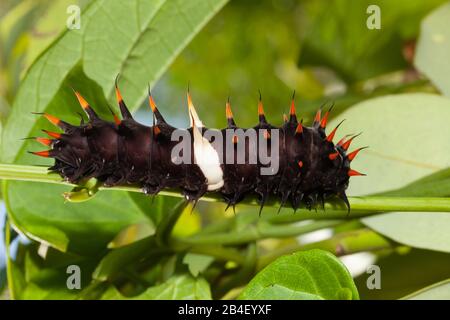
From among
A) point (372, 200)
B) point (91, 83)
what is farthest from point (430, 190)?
point (91, 83)

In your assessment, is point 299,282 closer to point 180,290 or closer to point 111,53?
point 180,290

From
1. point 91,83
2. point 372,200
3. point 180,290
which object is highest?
point 91,83

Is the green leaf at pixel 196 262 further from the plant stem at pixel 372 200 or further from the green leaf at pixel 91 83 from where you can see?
the plant stem at pixel 372 200

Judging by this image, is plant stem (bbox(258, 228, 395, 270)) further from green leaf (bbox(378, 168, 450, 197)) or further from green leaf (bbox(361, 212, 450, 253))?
green leaf (bbox(378, 168, 450, 197))

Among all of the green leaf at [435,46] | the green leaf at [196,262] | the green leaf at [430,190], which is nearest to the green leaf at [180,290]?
the green leaf at [196,262]
